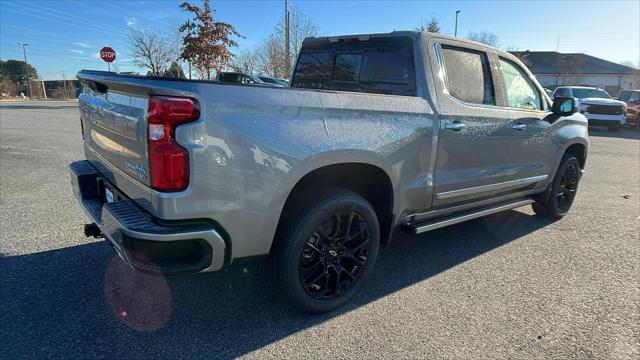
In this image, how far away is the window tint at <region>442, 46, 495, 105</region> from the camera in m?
3.50

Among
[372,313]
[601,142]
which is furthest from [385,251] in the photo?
[601,142]

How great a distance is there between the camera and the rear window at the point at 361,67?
3383 millimetres

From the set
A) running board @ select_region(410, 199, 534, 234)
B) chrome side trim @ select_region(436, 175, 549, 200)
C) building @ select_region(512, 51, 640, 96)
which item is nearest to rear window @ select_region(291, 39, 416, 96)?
chrome side trim @ select_region(436, 175, 549, 200)

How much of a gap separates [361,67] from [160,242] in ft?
7.98

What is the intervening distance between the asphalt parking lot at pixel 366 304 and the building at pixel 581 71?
52.4m

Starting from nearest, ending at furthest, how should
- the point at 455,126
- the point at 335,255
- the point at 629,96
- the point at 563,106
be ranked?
1. the point at 335,255
2. the point at 455,126
3. the point at 563,106
4. the point at 629,96

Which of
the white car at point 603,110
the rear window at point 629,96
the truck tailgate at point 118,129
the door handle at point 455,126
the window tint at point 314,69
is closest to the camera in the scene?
the truck tailgate at point 118,129

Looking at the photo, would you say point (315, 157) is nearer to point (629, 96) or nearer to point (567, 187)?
point (567, 187)

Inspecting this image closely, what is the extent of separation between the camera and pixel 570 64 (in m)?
47.8

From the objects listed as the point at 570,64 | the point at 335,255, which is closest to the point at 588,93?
the point at 335,255

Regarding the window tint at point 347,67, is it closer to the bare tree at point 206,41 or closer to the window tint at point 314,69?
the window tint at point 314,69

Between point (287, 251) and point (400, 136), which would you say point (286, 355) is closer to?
point (287, 251)

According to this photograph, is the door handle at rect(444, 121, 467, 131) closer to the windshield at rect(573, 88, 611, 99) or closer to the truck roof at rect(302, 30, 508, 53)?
the truck roof at rect(302, 30, 508, 53)

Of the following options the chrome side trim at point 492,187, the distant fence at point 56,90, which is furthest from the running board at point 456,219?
the distant fence at point 56,90
